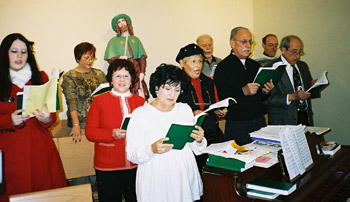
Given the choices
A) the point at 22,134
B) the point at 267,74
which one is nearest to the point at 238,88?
the point at 267,74

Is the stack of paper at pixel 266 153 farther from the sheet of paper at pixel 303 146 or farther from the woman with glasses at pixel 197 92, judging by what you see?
the woman with glasses at pixel 197 92

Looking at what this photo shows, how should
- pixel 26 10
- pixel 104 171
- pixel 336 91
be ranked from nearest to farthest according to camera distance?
pixel 104 171 → pixel 26 10 → pixel 336 91

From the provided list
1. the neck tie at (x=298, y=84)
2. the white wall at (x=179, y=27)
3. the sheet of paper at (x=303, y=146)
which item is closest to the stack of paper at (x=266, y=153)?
the sheet of paper at (x=303, y=146)

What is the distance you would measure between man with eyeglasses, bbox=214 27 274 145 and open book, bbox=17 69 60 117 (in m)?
1.49

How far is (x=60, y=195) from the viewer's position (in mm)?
1362

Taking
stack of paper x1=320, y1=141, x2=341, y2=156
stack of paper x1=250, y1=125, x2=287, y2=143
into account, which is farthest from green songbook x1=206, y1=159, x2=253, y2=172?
stack of paper x1=320, y1=141, x2=341, y2=156

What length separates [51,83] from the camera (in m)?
1.74

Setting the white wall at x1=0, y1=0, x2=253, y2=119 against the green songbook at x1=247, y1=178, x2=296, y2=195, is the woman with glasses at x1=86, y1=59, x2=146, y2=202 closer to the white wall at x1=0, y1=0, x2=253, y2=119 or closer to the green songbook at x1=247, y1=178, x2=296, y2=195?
the green songbook at x1=247, y1=178, x2=296, y2=195

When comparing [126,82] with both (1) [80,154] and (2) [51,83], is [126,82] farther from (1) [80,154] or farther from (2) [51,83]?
(1) [80,154]

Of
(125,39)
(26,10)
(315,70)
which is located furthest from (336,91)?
(26,10)

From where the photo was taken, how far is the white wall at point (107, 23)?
13.0 ft

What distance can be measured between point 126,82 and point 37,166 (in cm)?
84

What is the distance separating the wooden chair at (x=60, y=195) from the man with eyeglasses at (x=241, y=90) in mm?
1556

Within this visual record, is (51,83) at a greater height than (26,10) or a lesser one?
lesser
